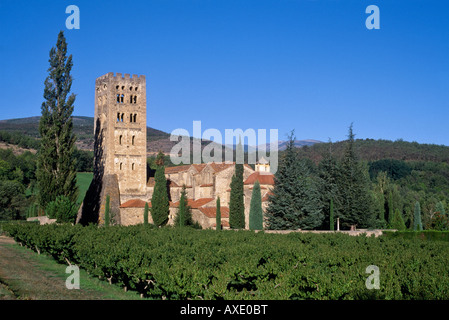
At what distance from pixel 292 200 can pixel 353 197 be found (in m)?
6.79

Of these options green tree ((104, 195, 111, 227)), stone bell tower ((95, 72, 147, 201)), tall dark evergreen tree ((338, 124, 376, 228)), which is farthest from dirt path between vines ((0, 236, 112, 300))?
tall dark evergreen tree ((338, 124, 376, 228))

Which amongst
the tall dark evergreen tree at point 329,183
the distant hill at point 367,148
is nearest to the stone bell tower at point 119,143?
the tall dark evergreen tree at point 329,183

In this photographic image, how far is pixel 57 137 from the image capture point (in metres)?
38.9

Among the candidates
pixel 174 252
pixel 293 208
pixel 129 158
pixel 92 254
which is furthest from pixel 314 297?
pixel 129 158

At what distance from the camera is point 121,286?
21.2 metres

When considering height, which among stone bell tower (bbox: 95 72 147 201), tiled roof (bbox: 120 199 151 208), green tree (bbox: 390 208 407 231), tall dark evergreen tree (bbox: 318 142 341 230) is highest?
stone bell tower (bbox: 95 72 147 201)

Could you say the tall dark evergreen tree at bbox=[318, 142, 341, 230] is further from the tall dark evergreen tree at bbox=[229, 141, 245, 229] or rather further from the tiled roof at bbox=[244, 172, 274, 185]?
the tall dark evergreen tree at bbox=[229, 141, 245, 229]

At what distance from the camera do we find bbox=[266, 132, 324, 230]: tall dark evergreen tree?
41688mm

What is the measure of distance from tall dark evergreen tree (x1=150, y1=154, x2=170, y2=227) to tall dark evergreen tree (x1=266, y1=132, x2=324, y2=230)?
38.4 feet

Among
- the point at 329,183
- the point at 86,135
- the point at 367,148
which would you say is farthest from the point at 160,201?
the point at 86,135

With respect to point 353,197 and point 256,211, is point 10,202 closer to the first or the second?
point 256,211

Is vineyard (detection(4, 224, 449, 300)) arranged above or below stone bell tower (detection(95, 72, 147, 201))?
below

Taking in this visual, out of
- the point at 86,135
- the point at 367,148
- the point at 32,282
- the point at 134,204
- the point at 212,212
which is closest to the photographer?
the point at 32,282
